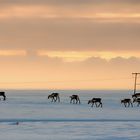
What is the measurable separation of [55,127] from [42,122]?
3629 millimetres

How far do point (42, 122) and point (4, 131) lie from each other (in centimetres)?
634

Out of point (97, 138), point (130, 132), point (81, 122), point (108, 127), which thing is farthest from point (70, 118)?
point (97, 138)

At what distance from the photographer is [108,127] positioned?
3391 centimetres

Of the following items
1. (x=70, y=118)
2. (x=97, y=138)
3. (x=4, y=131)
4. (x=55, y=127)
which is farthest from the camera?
(x=70, y=118)

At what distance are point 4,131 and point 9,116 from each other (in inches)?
410

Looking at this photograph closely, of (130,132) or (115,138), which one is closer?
(115,138)

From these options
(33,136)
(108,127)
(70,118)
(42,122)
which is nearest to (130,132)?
(108,127)

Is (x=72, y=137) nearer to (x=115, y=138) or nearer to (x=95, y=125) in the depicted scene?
(x=115, y=138)

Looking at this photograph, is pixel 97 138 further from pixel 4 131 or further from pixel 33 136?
pixel 4 131

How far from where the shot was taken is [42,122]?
3706cm

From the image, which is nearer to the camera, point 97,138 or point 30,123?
point 97,138

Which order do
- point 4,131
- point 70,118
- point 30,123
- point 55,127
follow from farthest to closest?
point 70,118
point 30,123
point 55,127
point 4,131

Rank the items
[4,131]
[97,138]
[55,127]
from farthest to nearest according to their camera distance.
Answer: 1. [55,127]
2. [4,131]
3. [97,138]

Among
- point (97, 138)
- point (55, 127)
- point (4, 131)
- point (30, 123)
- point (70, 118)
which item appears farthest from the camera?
point (70, 118)
